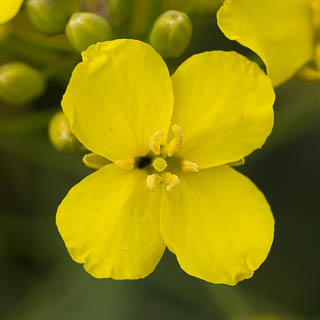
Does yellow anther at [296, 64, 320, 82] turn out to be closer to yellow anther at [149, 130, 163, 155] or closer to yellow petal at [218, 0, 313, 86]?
yellow petal at [218, 0, 313, 86]

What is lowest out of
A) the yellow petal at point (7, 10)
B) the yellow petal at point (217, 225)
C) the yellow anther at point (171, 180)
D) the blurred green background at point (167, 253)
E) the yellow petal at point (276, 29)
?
the blurred green background at point (167, 253)

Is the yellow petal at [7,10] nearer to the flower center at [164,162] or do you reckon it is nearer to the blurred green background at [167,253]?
the flower center at [164,162]

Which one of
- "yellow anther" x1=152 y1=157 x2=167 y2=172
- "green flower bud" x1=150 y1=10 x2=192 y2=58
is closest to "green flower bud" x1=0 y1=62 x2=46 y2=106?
"green flower bud" x1=150 y1=10 x2=192 y2=58

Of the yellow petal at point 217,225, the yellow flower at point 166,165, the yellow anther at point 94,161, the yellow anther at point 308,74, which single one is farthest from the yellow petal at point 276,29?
the yellow anther at point 94,161

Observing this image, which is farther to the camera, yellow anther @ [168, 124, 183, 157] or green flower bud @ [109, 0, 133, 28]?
green flower bud @ [109, 0, 133, 28]

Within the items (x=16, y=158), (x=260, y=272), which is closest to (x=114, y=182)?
(x=16, y=158)

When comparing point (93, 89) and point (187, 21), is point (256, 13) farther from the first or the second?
point (93, 89)

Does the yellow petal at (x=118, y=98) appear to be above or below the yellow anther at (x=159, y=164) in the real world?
above
